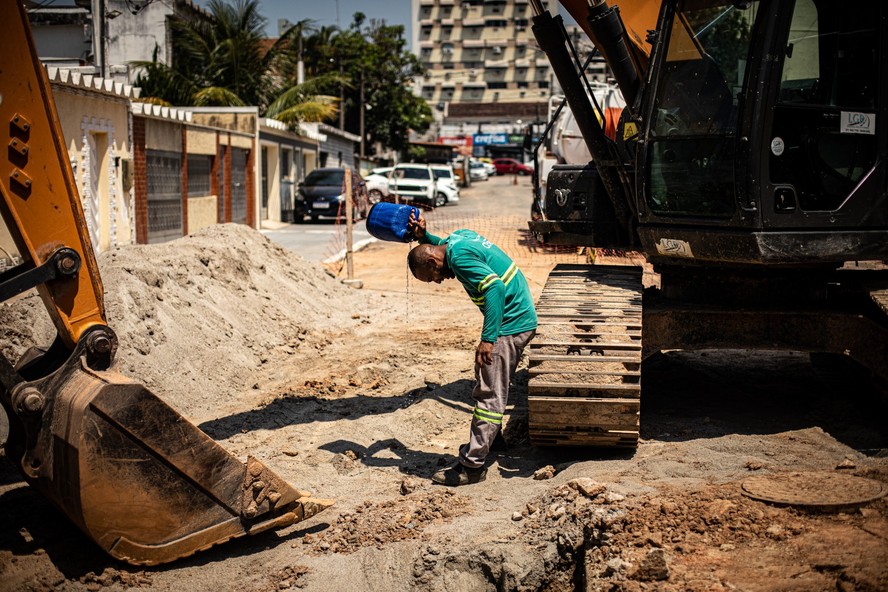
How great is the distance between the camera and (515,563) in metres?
4.56

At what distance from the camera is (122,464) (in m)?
4.37

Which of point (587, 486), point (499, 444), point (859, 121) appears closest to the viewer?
point (587, 486)

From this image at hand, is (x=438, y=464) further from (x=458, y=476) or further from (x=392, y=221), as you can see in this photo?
(x=392, y=221)

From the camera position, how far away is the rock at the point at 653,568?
3.97 m

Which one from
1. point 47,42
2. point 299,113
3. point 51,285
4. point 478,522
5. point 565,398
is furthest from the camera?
point 299,113

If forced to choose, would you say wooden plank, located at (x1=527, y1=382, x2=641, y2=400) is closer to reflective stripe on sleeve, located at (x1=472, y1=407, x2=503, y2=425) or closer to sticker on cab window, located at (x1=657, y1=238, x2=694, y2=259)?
reflective stripe on sleeve, located at (x1=472, y1=407, x2=503, y2=425)

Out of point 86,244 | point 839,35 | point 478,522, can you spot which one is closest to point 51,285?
point 86,244

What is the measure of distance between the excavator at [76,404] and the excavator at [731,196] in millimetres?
2134

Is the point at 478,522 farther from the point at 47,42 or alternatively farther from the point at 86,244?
the point at 47,42

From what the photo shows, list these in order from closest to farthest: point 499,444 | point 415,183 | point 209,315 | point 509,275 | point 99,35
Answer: point 509,275, point 499,444, point 209,315, point 99,35, point 415,183

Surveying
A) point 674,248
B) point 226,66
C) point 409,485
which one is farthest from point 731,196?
point 226,66

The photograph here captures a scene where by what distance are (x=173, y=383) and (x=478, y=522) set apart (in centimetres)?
399

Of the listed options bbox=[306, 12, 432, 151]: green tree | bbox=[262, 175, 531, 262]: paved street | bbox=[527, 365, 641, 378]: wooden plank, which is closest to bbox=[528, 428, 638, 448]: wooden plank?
bbox=[527, 365, 641, 378]: wooden plank

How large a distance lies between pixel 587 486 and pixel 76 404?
2611 mm
